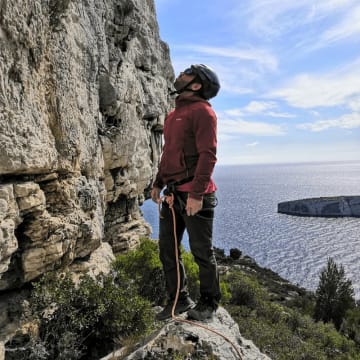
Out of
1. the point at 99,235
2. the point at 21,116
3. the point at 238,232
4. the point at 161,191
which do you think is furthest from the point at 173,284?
the point at 238,232

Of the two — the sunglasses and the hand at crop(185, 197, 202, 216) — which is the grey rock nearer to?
the hand at crop(185, 197, 202, 216)

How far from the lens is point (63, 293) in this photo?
638 centimetres

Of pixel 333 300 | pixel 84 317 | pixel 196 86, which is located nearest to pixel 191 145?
pixel 196 86

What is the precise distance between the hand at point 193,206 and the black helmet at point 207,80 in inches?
61.0

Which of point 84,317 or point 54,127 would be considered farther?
point 54,127

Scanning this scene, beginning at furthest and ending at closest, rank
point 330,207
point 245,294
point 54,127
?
point 330,207 → point 245,294 → point 54,127

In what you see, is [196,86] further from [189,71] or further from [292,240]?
[292,240]

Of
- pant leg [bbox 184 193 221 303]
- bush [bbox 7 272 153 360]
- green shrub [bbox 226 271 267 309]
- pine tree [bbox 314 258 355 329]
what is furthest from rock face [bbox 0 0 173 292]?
pine tree [bbox 314 258 355 329]

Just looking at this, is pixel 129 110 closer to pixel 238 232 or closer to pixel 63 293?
pixel 63 293

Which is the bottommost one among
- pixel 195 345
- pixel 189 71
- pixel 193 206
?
pixel 195 345

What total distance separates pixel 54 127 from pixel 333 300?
33301 mm

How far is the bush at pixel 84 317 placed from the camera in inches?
229

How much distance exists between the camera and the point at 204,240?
4234 mm

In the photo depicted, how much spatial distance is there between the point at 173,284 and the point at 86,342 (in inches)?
112
